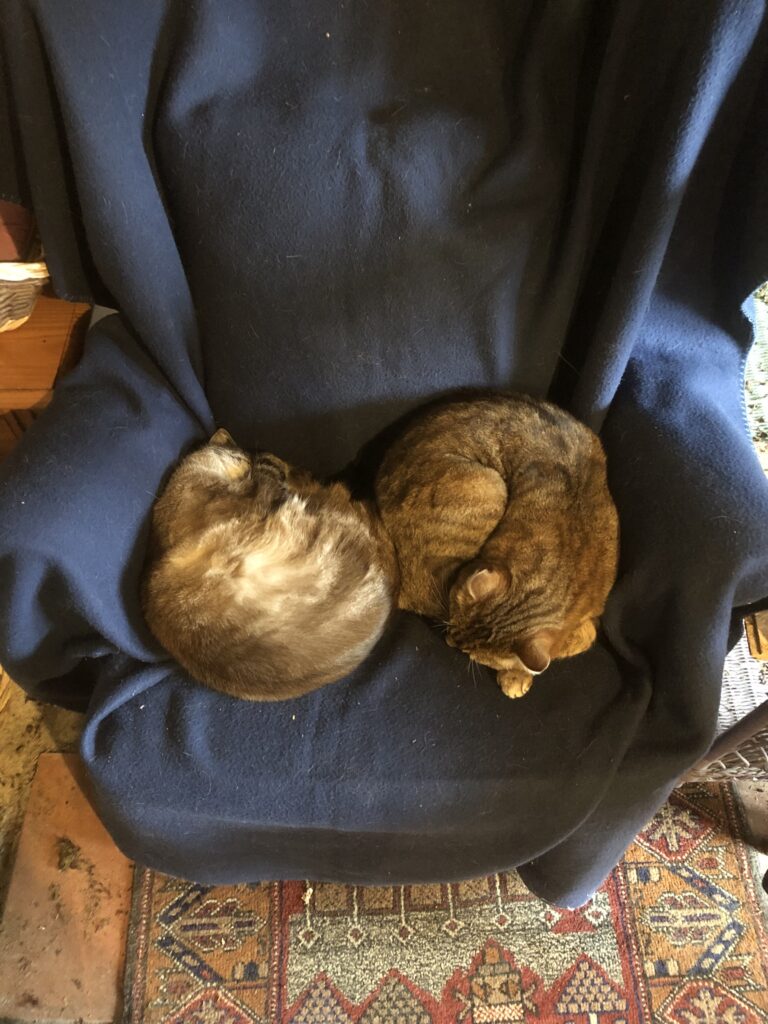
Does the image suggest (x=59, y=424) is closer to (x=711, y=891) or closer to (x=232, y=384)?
(x=232, y=384)

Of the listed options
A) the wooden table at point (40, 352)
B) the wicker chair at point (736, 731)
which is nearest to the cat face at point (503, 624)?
the wicker chair at point (736, 731)

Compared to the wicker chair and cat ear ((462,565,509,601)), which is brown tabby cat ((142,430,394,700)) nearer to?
cat ear ((462,565,509,601))

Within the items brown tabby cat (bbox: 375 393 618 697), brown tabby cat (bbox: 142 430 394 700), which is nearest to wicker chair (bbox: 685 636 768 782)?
brown tabby cat (bbox: 375 393 618 697)

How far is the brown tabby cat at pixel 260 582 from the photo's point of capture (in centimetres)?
127

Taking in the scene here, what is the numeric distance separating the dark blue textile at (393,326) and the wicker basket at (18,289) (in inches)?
2.5

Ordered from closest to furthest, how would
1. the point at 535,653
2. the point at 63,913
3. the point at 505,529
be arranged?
the point at 535,653 → the point at 505,529 → the point at 63,913

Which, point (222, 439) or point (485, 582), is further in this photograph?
point (222, 439)

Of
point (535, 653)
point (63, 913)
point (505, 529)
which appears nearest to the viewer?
point (535, 653)

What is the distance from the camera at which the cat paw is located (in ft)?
4.28

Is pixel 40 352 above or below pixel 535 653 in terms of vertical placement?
above

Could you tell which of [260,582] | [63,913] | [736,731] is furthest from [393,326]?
[63,913]

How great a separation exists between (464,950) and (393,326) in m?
1.26

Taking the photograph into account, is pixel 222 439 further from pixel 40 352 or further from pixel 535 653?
pixel 535 653

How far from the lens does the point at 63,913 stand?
1.61 meters
